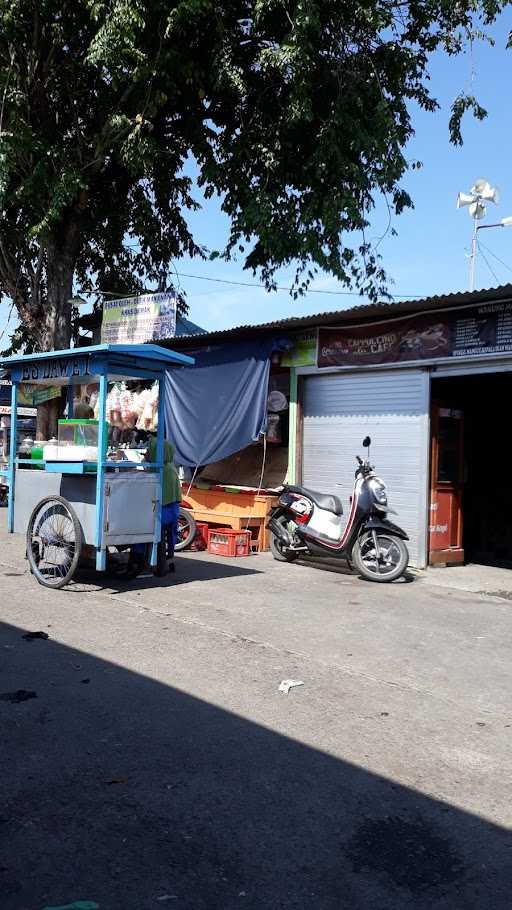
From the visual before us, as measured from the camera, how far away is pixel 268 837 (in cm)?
315

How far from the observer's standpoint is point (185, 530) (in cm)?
1171

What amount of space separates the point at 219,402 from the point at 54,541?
16.2ft

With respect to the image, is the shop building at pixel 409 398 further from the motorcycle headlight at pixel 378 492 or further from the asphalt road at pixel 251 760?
the asphalt road at pixel 251 760

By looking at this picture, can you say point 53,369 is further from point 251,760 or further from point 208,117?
point 208,117

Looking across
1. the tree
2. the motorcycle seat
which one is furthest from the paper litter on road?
the tree

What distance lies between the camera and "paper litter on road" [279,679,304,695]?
5062 millimetres

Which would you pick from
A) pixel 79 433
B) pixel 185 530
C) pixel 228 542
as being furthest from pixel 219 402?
pixel 79 433

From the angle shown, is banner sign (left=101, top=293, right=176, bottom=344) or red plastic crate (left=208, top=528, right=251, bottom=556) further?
banner sign (left=101, top=293, right=176, bottom=344)

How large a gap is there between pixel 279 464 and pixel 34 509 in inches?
208

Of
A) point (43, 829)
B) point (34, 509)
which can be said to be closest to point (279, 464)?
point (34, 509)

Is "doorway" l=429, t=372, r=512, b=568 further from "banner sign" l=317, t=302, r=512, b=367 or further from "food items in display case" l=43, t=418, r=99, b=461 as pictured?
"food items in display case" l=43, t=418, r=99, b=461

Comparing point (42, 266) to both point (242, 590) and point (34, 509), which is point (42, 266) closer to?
point (34, 509)

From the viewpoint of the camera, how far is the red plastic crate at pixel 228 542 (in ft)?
36.9

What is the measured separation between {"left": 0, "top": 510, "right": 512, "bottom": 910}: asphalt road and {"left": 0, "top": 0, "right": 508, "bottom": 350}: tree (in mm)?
8391
